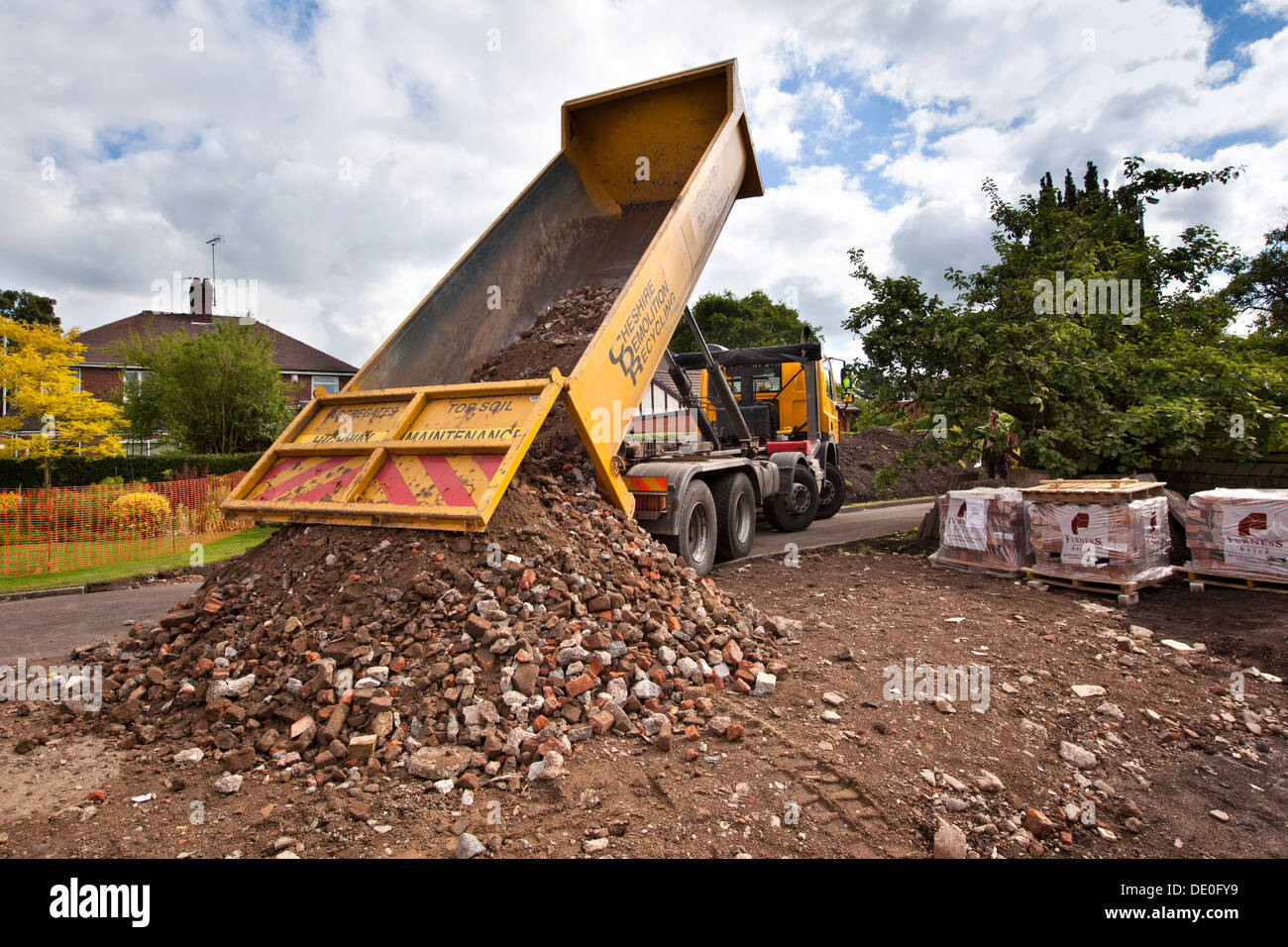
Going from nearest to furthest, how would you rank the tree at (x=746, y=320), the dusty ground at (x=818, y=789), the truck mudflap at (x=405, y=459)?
1. the dusty ground at (x=818, y=789)
2. the truck mudflap at (x=405, y=459)
3. the tree at (x=746, y=320)

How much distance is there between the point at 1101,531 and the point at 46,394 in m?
18.5

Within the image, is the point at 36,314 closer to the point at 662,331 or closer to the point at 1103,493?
the point at 662,331

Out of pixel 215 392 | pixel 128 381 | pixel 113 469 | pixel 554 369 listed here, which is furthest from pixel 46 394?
pixel 554 369

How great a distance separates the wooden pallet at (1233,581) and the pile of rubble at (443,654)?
420cm

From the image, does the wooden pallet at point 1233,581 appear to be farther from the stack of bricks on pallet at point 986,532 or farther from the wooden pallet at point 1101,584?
the stack of bricks on pallet at point 986,532

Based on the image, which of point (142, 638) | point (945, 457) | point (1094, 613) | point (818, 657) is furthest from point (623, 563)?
point (945, 457)

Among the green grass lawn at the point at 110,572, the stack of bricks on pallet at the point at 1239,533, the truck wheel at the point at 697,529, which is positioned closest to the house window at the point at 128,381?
the green grass lawn at the point at 110,572

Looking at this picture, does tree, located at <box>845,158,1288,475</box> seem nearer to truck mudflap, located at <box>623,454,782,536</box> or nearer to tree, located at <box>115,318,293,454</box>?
truck mudflap, located at <box>623,454,782,536</box>

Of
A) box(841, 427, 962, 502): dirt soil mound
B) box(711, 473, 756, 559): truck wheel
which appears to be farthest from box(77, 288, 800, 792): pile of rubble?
box(841, 427, 962, 502): dirt soil mound

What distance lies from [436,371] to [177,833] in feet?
13.5

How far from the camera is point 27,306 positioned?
23609 mm

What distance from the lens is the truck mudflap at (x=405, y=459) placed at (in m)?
4.39

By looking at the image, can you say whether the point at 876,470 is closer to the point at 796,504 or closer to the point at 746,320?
the point at 796,504

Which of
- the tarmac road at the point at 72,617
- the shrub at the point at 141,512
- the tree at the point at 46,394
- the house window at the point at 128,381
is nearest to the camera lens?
the tarmac road at the point at 72,617
